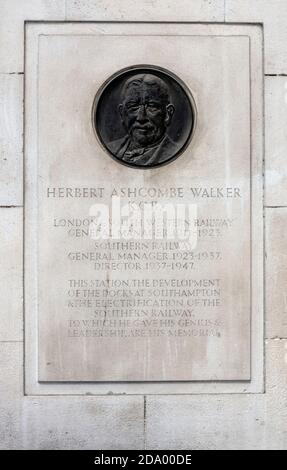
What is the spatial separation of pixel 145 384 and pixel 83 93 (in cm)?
293

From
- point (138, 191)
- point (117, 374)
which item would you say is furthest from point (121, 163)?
point (117, 374)

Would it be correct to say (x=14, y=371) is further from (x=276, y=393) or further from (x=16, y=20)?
(x=16, y=20)

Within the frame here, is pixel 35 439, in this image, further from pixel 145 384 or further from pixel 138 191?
pixel 138 191

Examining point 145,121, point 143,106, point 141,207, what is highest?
point 143,106

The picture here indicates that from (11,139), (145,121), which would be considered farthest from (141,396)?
(11,139)

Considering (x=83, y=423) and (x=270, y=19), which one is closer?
(x=83, y=423)

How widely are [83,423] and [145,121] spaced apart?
9.93 feet

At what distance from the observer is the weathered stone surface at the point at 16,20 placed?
43.3 feet

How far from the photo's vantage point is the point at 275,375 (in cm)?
1324

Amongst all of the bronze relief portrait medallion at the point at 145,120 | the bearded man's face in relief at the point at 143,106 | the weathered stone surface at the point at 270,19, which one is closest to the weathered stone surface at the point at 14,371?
the bronze relief portrait medallion at the point at 145,120

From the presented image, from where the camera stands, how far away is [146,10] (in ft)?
43.5

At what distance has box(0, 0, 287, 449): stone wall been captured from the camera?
13180 mm

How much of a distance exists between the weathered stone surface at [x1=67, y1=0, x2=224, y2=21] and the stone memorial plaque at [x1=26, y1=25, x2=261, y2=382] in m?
0.12

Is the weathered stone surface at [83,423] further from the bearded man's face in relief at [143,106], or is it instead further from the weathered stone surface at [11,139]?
the bearded man's face in relief at [143,106]
